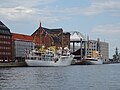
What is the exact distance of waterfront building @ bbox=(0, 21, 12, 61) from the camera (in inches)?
6850

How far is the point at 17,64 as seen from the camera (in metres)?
160

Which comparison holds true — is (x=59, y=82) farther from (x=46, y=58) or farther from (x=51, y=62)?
(x=51, y=62)

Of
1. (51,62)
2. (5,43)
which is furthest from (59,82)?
(5,43)

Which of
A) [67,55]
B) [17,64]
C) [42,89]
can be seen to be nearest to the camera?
[42,89]

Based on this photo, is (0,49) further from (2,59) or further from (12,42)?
(12,42)

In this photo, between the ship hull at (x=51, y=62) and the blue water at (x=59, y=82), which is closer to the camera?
the blue water at (x=59, y=82)

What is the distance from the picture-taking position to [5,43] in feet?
582

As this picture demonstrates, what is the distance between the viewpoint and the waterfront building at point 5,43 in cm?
17400

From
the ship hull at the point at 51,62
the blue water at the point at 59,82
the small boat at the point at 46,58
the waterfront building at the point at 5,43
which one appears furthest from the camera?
the waterfront building at the point at 5,43

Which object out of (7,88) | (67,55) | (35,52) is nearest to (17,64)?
(35,52)

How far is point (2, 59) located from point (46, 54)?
2266cm

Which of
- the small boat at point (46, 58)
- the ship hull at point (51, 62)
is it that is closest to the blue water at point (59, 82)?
the ship hull at point (51, 62)

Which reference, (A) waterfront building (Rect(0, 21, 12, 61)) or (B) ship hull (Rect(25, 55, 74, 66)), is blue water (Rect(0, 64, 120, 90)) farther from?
(A) waterfront building (Rect(0, 21, 12, 61))

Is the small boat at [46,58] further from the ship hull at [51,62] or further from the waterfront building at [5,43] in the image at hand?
the waterfront building at [5,43]
